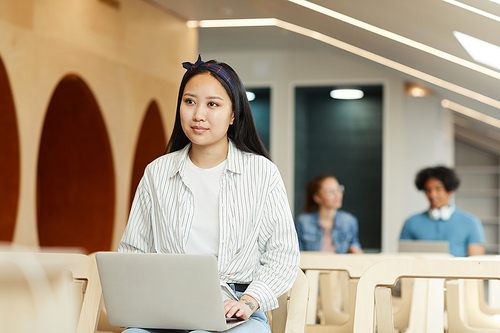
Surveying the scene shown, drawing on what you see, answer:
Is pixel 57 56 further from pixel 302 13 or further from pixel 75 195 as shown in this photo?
pixel 302 13

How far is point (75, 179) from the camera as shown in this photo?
5340 millimetres

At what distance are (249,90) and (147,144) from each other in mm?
2370

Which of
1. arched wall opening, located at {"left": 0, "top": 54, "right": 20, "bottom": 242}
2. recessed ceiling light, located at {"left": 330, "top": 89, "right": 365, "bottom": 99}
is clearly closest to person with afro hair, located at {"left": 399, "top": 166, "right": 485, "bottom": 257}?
arched wall opening, located at {"left": 0, "top": 54, "right": 20, "bottom": 242}

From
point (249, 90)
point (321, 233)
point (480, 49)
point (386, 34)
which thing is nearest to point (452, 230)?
point (321, 233)

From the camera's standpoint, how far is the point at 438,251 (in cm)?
360

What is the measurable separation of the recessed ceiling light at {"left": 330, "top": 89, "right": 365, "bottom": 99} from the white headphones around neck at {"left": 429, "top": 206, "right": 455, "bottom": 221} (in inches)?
145

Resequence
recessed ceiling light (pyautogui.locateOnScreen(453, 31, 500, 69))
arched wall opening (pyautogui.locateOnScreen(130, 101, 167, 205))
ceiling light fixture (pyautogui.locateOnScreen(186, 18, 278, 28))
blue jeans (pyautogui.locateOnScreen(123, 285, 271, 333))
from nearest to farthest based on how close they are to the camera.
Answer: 1. blue jeans (pyautogui.locateOnScreen(123, 285, 271, 333))
2. recessed ceiling light (pyautogui.locateOnScreen(453, 31, 500, 69))
3. arched wall opening (pyautogui.locateOnScreen(130, 101, 167, 205))
4. ceiling light fixture (pyautogui.locateOnScreen(186, 18, 278, 28))

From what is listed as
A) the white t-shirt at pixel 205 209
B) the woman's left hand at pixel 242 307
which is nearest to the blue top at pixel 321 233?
the white t-shirt at pixel 205 209

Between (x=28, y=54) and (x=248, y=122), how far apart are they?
Result: 9.47 ft

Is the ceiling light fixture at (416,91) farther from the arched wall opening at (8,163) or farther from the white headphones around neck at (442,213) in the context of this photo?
the arched wall opening at (8,163)

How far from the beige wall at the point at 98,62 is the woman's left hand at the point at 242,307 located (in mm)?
2977

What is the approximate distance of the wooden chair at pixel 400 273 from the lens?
1.55 m

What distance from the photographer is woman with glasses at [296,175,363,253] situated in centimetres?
455

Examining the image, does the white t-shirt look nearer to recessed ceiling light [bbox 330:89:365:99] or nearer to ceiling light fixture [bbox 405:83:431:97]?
ceiling light fixture [bbox 405:83:431:97]
